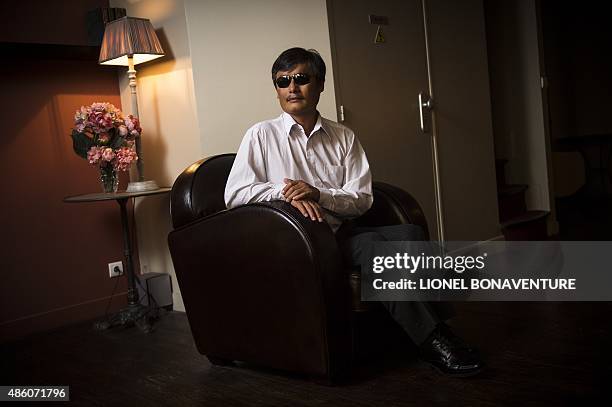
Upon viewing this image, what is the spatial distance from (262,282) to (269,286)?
1.2 inches

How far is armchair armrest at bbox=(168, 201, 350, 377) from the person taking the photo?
207 centimetres

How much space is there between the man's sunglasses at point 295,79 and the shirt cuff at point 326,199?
1.42 ft

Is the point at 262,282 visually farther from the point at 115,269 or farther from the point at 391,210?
the point at 115,269

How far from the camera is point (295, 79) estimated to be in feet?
7.98

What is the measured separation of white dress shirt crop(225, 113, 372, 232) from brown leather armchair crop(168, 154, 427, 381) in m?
0.16

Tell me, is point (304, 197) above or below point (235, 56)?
below

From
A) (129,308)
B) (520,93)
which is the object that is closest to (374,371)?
(129,308)

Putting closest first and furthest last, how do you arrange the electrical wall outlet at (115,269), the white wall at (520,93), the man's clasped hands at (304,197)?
the man's clasped hands at (304,197) → the electrical wall outlet at (115,269) → the white wall at (520,93)

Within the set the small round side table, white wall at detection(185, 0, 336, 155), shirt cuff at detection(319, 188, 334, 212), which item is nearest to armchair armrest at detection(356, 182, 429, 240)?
shirt cuff at detection(319, 188, 334, 212)

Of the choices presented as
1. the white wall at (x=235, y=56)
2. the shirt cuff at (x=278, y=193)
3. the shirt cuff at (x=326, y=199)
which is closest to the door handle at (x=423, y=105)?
the white wall at (x=235, y=56)

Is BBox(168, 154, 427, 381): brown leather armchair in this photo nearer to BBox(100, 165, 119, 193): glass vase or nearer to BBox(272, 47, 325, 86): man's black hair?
BBox(272, 47, 325, 86): man's black hair

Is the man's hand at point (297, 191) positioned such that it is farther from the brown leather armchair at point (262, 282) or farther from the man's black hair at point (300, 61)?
the man's black hair at point (300, 61)

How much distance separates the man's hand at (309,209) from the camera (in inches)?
83.4

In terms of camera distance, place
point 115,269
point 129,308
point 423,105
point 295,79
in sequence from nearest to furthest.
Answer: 1. point 295,79
2. point 129,308
3. point 115,269
4. point 423,105
